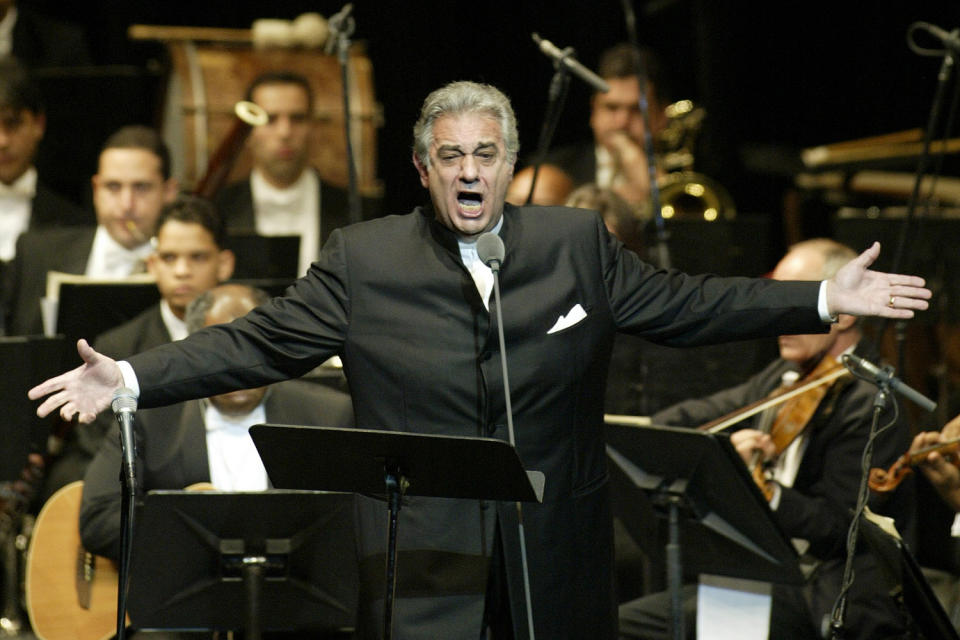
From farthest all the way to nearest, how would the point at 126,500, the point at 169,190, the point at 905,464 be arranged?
the point at 169,190, the point at 905,464, the point at 126,500

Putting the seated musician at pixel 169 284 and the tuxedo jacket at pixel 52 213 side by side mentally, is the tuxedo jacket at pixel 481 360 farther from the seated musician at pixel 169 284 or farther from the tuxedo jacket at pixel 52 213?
the tuxedo jacket at pixel 52 213

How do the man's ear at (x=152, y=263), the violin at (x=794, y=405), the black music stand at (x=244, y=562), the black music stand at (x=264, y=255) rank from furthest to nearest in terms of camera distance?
the black music stand at (x=264, y=255) → the man's ear at (x=152, y=263) → the violin at (x=794, y=405) → the black music stand at (x=244, y=562)

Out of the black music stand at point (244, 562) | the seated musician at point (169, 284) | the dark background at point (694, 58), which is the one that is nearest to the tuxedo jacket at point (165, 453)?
A: the black music stand at point (244, 562)

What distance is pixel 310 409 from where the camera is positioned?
14.4ft

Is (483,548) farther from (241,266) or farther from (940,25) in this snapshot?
(940,25)

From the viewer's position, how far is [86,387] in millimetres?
2930

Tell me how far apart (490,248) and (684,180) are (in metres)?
4.13

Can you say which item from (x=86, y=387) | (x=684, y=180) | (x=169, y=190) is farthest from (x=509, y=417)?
(x=684, y=180)

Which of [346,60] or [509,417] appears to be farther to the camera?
[346,60]

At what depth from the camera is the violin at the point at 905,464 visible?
3.76m

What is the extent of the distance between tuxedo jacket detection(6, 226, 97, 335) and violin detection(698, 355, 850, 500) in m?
2.82

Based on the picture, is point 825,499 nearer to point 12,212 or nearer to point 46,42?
point 12,212

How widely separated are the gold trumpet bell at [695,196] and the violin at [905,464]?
3.09m

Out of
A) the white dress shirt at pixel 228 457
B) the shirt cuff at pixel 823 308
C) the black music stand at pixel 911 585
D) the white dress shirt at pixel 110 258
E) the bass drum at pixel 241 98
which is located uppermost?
the bass drum at pixel 241 98
